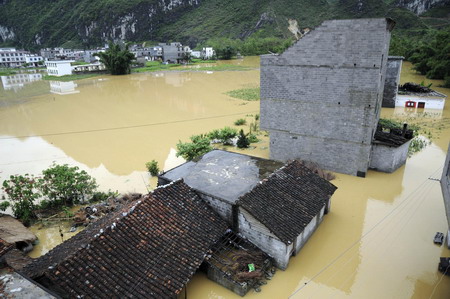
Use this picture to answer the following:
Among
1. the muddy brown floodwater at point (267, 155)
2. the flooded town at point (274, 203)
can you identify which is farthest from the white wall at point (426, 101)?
the flooded town at point (274, 203)

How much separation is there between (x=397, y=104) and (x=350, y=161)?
1718 cm

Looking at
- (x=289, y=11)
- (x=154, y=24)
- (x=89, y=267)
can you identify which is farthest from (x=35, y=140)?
(x=154, y=24)

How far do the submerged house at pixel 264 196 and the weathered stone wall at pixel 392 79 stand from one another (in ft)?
58.4

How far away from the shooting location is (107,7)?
11688cm

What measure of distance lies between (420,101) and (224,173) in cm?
2385

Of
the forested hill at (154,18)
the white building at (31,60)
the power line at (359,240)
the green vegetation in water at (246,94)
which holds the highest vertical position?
the forested hill at (154,18)

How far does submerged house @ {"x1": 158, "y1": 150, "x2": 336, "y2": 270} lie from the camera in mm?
8305

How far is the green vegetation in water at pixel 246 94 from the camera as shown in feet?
109

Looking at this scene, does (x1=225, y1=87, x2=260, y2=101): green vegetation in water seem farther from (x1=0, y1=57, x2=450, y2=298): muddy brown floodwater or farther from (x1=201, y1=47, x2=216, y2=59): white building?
(x1=201, y1=47, x2=216, y2=59): white building

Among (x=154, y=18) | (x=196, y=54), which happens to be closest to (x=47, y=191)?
(x=196, y=54)

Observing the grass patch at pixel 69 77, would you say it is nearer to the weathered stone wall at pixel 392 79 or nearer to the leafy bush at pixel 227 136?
the leafy bush at pixel 227 136

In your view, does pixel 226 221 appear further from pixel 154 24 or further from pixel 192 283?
pixel 154 24

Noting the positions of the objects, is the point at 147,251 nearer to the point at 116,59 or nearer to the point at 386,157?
the point at 386,157

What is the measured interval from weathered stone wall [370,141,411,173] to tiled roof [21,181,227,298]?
924cm
